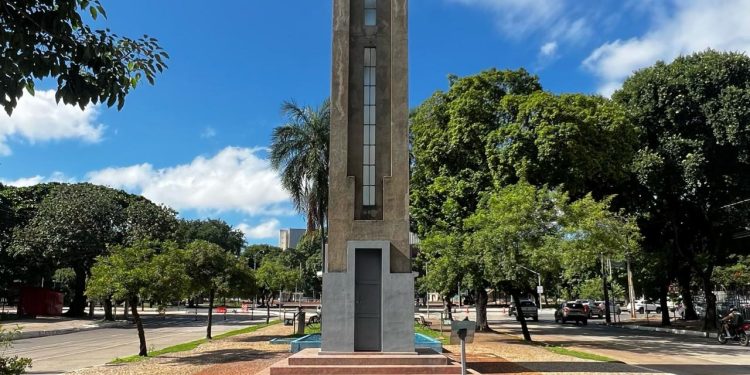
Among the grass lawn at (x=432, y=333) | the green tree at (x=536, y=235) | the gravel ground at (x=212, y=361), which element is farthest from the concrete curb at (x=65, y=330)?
the green tree at (x=536, y=235)

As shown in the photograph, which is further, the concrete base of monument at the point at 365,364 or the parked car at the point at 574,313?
the parked car at the point at 574,313

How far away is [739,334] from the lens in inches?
958

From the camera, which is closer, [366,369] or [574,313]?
[366,369]

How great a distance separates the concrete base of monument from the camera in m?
13.0

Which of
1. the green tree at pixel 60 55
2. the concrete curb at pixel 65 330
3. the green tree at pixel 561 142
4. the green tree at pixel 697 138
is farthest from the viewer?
the concrete curb at pixel 65 330

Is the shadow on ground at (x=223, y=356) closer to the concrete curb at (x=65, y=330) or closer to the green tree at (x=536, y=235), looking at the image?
the green tree at (x=536, y=235)

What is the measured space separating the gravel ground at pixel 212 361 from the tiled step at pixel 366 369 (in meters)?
2.58

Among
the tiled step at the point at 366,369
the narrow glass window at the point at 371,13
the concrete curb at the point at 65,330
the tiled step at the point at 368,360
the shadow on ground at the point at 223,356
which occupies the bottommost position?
the concrete curb at the point at 65,330

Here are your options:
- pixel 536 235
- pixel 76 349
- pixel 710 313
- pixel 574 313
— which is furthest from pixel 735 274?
pixel 76 349

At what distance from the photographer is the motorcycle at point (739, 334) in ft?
77.6

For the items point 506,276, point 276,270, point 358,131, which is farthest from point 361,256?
point 276,270

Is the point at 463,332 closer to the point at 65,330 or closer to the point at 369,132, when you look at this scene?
the point at 369,132

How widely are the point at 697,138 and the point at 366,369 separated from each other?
81.2 ft

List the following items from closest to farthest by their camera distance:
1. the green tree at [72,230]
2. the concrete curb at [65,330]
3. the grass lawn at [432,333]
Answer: the grass lawn at [432,333]
the concrete curb at [65,330]
the green tree at [72,230]
